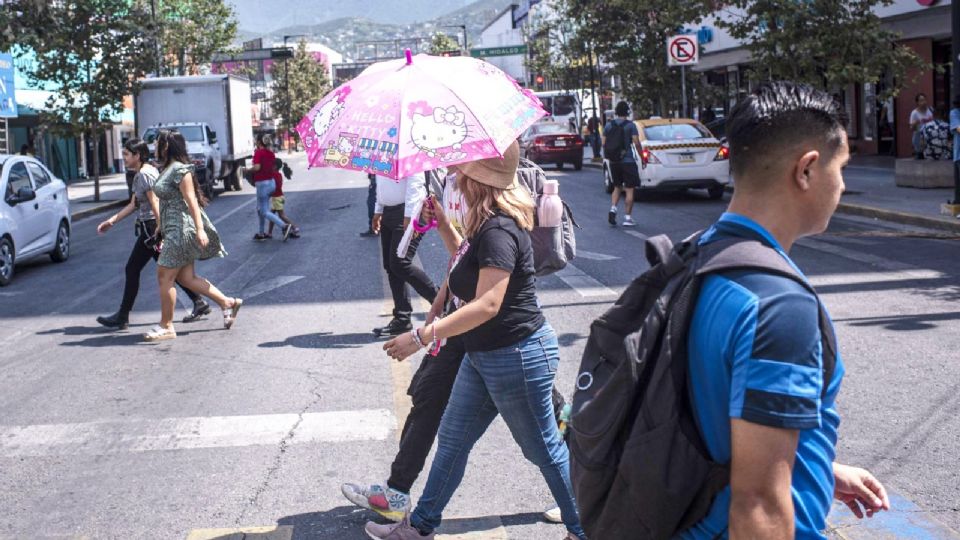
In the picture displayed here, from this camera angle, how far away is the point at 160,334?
9500mm

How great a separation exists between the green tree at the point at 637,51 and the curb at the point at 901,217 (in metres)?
16.2

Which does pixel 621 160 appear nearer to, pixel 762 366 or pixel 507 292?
pixel 507 292

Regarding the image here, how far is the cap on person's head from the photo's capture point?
4082 millimetres

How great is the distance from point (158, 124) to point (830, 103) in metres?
31.3

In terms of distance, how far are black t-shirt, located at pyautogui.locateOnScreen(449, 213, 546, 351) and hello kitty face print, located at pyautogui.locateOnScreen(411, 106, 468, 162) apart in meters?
0.38

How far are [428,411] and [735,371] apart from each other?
2.87 metres

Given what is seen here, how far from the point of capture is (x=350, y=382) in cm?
763

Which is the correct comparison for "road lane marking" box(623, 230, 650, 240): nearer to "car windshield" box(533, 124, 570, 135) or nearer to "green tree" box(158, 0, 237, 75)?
"car windshield" box(533, 124, 570, 135)

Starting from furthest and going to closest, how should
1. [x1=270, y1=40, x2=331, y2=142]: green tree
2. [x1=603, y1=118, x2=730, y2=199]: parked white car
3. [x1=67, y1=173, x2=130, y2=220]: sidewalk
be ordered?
[x1=270, y1=40, x2=331, y2=142]: green tree
[x1=67, y1=173, x2=130, y2=220]: sidewalk
[x1=603, y1=118, x2=730, y2=199]: parked white car

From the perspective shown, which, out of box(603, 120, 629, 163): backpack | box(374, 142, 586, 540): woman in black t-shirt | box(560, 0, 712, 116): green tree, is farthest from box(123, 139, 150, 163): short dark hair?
box(560, 0, 712, 116): green tree

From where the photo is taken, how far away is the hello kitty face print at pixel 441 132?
4184mm

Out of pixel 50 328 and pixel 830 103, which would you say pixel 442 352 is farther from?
pixel 50 328

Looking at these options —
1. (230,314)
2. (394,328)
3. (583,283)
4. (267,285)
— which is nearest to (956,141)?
(583,283)

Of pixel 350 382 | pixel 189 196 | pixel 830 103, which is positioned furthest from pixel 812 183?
pixel 189 196
